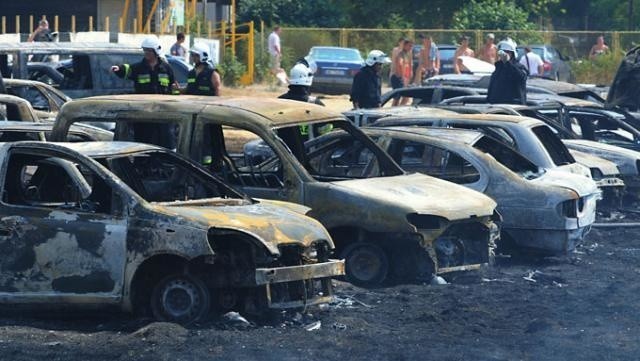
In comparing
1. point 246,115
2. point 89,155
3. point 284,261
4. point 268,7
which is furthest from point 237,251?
point 268,7

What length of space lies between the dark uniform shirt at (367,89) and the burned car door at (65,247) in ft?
31.2

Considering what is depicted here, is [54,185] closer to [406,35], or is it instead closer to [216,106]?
[216,106]

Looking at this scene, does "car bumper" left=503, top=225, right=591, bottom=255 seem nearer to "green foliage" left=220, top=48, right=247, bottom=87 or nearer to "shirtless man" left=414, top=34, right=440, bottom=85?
"shirtless man" left=414, top=34, right=440, bottom=85

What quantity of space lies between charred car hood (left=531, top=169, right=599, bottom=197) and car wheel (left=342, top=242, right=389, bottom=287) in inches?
85.5

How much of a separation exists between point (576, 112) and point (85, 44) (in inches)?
289

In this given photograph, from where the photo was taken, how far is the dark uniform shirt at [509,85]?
18.1m

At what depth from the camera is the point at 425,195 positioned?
11.3 meters

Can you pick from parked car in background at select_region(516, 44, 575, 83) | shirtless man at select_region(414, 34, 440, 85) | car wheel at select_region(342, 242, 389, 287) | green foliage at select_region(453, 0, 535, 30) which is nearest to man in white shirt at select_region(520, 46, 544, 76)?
shirtless man at select_region(414, 34, 440, 85)

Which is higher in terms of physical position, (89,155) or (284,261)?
(89,155)

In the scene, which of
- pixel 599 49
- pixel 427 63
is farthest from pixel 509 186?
pixel 599 49

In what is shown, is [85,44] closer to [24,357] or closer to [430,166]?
[430,166]

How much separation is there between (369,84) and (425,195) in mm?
7556

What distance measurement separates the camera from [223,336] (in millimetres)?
8828

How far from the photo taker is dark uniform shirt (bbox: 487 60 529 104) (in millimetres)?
18058
